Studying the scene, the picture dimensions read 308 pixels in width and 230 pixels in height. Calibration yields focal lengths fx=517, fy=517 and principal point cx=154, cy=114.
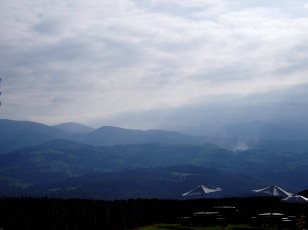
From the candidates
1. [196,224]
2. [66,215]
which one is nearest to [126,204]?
[196,224]

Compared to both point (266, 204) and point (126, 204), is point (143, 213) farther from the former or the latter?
point (266, 204)

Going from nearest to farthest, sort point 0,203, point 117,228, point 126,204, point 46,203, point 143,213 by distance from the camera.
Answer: point 0,203 → point 46,203 → point 117,228 → point 126,204 → point 143,213

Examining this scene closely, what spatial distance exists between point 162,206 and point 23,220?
15641 mm

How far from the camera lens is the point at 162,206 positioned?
37.5 metres

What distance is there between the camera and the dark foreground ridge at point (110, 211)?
23.5m

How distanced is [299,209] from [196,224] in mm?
7912

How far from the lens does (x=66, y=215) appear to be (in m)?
25.5

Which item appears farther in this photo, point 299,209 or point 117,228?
point 299,209

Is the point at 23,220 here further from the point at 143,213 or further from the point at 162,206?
the point at 162,206

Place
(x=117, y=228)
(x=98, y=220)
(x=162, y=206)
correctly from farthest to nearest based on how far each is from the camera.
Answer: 1. (x=162, y=206)
2. (x=117, y=228)
3. (x=98, y=220)

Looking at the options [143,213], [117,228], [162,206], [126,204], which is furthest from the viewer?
[162,206]

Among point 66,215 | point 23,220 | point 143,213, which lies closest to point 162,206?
point 143,213

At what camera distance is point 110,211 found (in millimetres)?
29516

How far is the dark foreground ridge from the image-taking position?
23.5 metres
